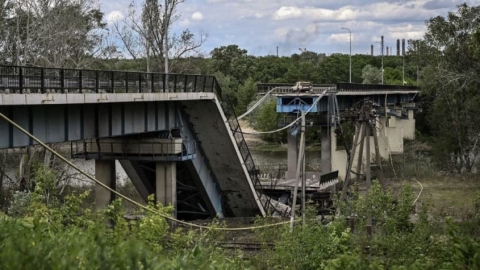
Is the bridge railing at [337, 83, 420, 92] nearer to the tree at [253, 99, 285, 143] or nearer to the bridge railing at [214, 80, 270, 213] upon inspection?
the tree at [253, 99, 285, 143]

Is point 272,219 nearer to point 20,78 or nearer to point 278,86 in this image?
point 20,78

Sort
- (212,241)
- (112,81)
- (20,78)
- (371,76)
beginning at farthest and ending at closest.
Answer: (371,76)
(112,81)
(212,241)
(20,78)

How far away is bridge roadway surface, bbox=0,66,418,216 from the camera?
1828 cm

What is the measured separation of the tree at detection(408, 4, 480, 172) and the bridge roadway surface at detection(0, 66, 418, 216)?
25186mm

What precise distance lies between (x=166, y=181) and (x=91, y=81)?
25.0 ft

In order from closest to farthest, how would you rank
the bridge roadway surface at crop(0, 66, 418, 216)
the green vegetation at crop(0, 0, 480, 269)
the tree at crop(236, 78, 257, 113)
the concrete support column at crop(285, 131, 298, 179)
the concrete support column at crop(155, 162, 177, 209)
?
the green vegetation at crop(0, 0, 480, 269), the bridge roadway surface at crop(0, 66, 418, 216), the concrete support column at crop(155, 162, 177, 209), the concrete support column at crop(285, 131, 298, 179), the tree at crop(236, 78, 257, 113)

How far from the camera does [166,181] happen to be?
91.6 ft

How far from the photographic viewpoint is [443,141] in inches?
2530

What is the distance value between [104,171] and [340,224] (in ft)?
44.4

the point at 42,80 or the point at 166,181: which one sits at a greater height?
the point at 42,80

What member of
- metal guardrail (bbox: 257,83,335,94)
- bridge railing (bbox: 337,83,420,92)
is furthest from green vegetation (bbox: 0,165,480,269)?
bridge railing (bbox: 337,83,420,92)

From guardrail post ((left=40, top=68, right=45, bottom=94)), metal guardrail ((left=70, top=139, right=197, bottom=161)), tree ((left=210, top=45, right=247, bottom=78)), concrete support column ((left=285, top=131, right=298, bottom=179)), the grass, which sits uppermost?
tree ((left=210, top=45, right=247, bottom=78))

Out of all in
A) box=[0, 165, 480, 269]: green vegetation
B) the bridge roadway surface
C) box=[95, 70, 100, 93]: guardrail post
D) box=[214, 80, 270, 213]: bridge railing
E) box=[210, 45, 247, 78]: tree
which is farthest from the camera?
box=[210, 45, 247, 78]: tree

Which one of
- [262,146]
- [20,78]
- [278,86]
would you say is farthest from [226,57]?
[20,78]
